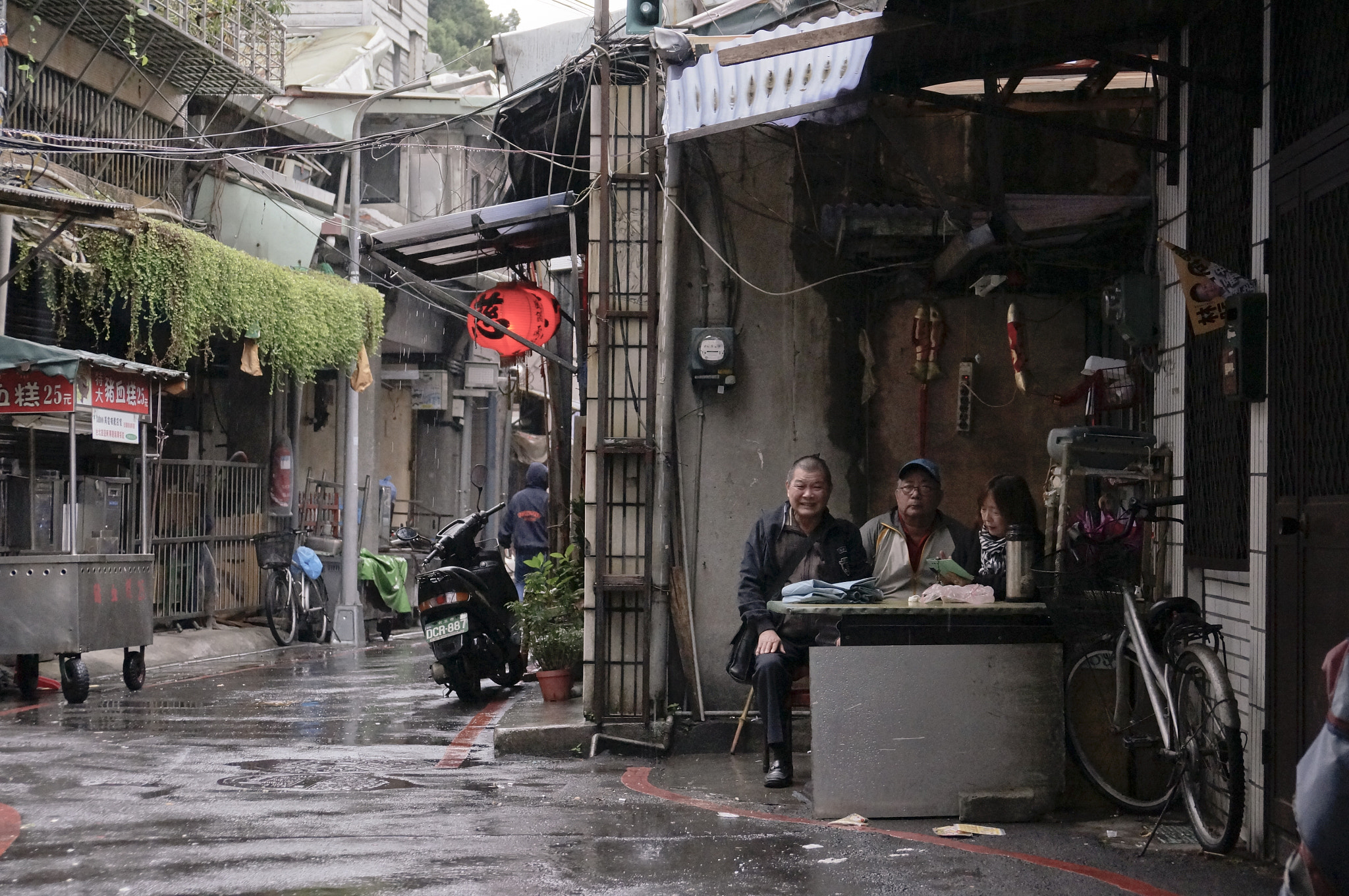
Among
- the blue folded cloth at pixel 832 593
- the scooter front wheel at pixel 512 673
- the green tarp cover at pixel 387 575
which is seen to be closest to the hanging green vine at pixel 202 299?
the green tarp cover at pixel 387 575

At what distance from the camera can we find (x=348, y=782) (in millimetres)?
7902

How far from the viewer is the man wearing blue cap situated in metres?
7.98

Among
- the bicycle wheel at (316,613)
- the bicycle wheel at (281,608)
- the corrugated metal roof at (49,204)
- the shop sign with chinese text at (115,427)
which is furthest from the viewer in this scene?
the bicycle wheel at (316,613)

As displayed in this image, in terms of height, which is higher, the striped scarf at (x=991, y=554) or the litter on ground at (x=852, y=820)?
the striped scarf at (x=991, y=554)

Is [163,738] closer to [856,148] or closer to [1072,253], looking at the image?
[856,148]

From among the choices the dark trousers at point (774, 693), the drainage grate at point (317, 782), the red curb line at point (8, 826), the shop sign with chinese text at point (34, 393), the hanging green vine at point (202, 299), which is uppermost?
the hanging green vine at point (202, 299)

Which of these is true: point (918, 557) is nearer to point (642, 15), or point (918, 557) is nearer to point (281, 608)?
point (642, 15)

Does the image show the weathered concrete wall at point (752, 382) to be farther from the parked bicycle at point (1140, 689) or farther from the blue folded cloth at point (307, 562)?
the blue folded cloth at point (307, 562)

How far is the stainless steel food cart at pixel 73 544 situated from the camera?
11875 mm

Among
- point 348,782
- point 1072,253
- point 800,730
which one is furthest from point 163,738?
point 1072,253

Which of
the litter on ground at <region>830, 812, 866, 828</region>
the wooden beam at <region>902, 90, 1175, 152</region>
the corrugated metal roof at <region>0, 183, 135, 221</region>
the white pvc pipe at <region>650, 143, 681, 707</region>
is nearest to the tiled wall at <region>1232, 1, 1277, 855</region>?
the wooden beam at <region>902, 90, 1175, 152</region>

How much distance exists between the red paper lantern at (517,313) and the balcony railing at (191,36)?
6.95m

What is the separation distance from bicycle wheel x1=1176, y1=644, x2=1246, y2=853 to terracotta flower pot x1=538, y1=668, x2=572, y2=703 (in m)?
5.34

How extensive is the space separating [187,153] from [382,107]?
12549 mm
